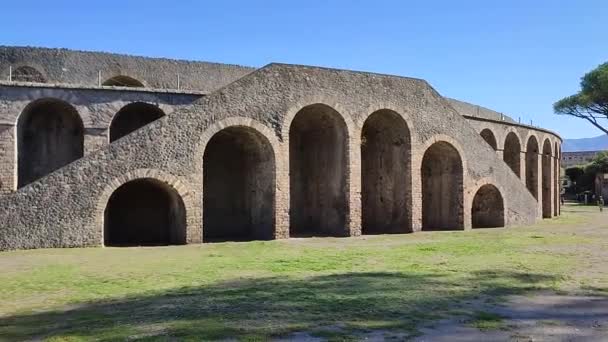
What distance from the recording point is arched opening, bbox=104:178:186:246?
16438mm

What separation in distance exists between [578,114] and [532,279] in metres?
34.1

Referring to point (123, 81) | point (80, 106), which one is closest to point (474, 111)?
point (123, 81)

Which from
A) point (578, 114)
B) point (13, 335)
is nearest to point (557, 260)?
point (13, 335)

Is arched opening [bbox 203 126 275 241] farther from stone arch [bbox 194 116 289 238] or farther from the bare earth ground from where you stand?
the bare earth ground

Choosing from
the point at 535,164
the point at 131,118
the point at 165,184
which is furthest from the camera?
the point at 535,164

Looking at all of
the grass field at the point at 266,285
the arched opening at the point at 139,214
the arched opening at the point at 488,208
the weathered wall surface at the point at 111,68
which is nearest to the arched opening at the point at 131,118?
the arched opening at the point at 139,214

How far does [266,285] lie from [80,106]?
9.71m

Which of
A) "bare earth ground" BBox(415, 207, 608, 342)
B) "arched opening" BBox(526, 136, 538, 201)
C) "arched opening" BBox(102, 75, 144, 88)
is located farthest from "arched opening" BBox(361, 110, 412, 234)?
"arched opening" BBox(526, 136, 538, 201)

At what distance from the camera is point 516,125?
25.7 metres

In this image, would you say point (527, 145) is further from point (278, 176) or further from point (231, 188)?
point (278, 176)

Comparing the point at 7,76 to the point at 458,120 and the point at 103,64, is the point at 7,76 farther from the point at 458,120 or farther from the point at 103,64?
the point at 458,120

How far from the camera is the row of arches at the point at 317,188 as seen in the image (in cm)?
1648

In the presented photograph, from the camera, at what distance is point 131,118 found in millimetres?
17141

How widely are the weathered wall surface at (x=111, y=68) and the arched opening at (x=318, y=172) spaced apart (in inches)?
186
